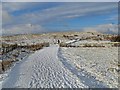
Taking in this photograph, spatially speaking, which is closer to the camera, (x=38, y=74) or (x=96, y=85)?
(x=96, y=85)

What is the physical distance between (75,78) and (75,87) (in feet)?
8.24

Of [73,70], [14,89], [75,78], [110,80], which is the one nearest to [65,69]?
[73,70]

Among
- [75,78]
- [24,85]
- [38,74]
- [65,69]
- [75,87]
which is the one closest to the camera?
[75,87]

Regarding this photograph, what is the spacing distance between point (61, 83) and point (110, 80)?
3.10 meters

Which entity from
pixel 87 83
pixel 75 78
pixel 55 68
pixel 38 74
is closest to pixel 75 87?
pixel 87 83

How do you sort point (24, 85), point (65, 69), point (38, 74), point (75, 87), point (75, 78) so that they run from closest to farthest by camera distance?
1. point (75, 87)
2. point (24, 85)
3. point (75, 78)
4. point (38, 74)
5. point (65, 69)

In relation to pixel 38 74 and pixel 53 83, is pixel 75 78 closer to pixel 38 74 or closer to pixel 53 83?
pixel 53 83

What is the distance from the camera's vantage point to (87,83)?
15.8m

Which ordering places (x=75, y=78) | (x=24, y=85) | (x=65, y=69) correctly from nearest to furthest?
(x=24, y=85) → (x=75, y=78) → (x=65, y=69)

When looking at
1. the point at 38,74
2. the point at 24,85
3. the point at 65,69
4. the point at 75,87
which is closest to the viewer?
the point at 75,87

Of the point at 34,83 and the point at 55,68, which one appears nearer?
the point at 34,83

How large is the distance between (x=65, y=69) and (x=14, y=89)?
656 cm

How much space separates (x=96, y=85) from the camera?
1520 cm

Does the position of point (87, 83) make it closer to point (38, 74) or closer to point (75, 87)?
point (75, 87)
